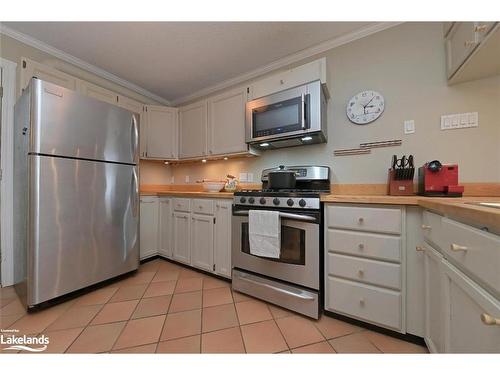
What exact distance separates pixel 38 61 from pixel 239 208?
250 centimetres

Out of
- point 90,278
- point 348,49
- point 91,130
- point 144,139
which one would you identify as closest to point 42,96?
point 91,130

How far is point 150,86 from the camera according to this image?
279 cm

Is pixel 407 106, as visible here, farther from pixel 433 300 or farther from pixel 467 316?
pixel 467 316

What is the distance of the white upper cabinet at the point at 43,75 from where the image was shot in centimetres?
183

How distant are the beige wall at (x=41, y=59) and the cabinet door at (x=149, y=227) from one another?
1523mm

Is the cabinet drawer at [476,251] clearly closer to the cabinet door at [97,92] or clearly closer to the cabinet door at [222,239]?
the cabinet door at [222,239]

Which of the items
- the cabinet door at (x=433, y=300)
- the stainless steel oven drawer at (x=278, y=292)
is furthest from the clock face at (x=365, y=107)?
the stainless steel oven drawer at (x=278, y=292)

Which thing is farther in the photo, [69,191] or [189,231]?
[189,231]

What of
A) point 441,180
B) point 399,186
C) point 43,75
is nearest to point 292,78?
point 399,186

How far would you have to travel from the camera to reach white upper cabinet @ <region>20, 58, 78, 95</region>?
6.02 feet

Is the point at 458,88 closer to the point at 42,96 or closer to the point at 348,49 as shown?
the point at 348,49

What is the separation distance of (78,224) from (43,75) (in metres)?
1.53

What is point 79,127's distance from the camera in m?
1.64

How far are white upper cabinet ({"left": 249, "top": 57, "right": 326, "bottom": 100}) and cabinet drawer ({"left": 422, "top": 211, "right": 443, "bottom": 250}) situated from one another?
1.27 meters
